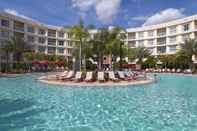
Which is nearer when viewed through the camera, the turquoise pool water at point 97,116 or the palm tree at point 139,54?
the turquoise pool water at point 97,116

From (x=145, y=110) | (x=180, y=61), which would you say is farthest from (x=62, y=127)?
(x=180, y=61)

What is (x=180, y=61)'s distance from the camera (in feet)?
170

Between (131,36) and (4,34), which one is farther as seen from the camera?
(131,36)

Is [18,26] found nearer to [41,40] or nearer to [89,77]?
[41,40]

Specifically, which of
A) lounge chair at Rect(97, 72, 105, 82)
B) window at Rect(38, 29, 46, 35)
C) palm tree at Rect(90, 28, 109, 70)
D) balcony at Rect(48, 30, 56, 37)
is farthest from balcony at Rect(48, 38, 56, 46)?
lounge chair at Rect(97, 72, 105, 82)

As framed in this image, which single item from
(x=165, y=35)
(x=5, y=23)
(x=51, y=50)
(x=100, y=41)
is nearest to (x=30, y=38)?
(x=51, y=50)

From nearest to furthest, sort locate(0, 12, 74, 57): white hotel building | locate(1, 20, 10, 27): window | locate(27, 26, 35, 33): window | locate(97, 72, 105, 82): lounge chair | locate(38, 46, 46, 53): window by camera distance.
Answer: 1. locate(97, 72, 105, 82): lounge chair
2. locate(1, 20, 10, 27): window
3. locate(0, 12, 74, 57): white hotel building
4. locate(27, 26, 35, 33): window
5. locate(38, 46, 46, 53): window

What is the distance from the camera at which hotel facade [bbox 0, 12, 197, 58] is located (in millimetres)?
55750

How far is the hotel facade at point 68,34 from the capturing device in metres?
55.8

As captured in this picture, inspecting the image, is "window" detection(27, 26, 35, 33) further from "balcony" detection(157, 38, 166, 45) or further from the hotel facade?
"balcony" detection(157, 38, 166, 45)

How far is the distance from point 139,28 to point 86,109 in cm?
6548

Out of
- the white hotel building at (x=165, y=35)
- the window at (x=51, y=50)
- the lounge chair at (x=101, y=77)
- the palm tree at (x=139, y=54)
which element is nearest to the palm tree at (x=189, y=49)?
the white hotel building at (x=165, y=35)

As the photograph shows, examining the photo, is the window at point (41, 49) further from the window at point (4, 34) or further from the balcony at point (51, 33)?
the window at point (4, 34)

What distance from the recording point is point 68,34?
6191 cm
